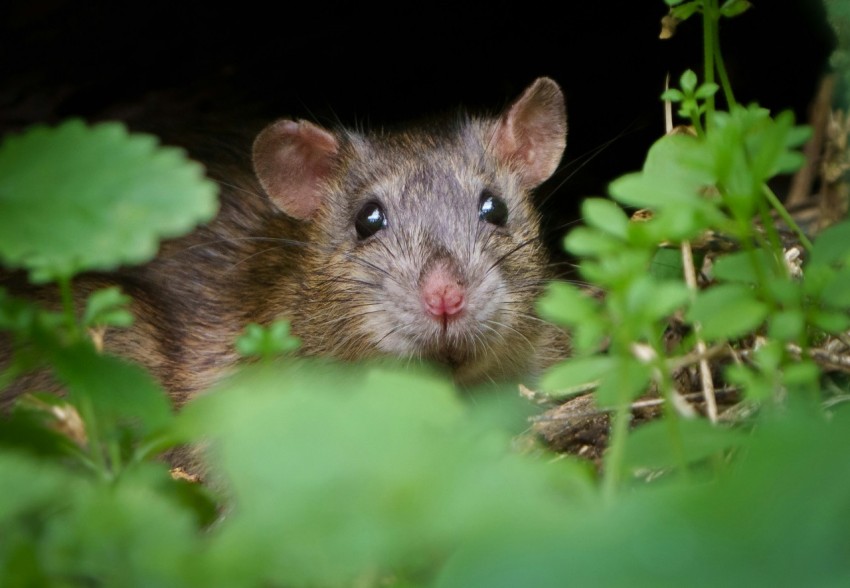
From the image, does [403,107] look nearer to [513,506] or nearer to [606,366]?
[606,366]

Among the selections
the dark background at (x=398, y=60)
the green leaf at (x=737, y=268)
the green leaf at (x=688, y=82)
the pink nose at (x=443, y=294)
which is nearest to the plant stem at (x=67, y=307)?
the green leaf at (x=737, y=268)

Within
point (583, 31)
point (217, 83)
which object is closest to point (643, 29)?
point (583, 31)

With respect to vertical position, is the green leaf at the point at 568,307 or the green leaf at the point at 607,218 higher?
the green leaf at the point at 607,218

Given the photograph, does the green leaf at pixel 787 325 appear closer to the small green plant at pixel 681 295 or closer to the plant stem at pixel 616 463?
the small green plant at pixel 681 295

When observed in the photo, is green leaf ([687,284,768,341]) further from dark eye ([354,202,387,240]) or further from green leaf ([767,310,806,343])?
dark eye ([354,202,387,240])

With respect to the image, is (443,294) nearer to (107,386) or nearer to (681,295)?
(107,386)

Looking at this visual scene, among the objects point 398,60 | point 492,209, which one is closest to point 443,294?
point 492,209
